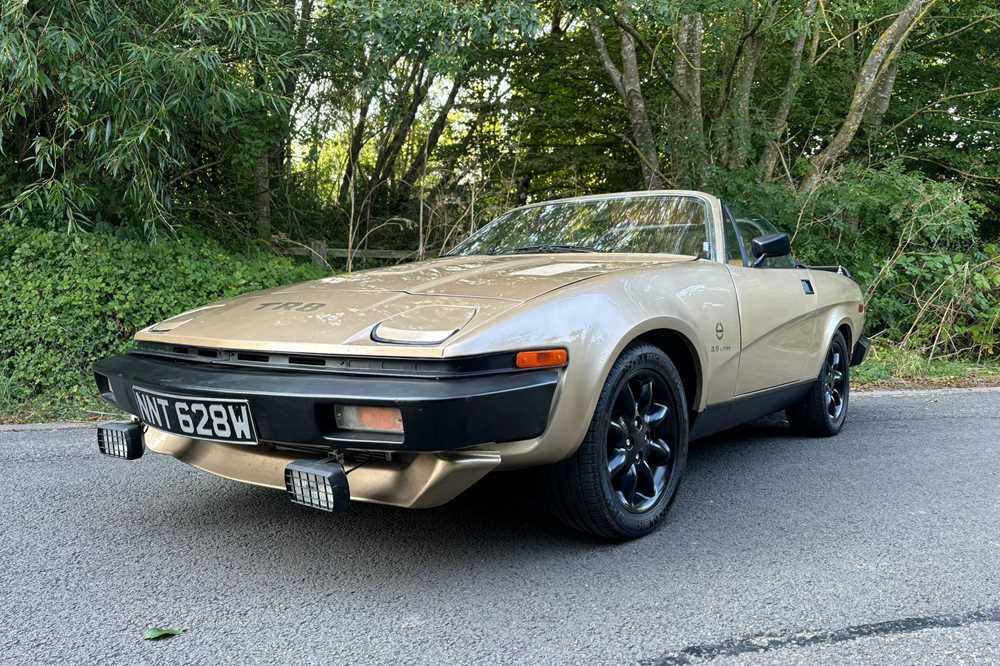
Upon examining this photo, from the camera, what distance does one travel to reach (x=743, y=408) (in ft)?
11.5

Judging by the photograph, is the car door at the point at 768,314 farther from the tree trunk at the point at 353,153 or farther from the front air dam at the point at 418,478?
the tree trunk at the point at 353,153

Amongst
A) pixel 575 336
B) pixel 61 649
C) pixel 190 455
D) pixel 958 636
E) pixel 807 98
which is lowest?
pixel 958 636

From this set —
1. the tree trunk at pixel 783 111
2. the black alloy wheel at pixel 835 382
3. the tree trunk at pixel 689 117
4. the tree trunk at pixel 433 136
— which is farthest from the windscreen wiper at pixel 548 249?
the tree trunk at pixel 783 111

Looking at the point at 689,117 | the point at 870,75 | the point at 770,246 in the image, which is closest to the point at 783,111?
the point at 870,75

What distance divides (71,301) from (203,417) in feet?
12.3

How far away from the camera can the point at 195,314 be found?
9.71 ft

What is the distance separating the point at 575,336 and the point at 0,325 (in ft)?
15.2

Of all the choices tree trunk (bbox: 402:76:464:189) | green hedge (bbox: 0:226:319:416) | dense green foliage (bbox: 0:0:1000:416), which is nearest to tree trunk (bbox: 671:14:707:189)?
dense green foliage (bbox: 0:0:1000:416)

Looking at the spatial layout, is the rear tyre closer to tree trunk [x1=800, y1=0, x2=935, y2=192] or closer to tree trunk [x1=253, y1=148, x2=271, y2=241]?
tree trunk [x1=800, y1=0, x2=935, y2=192]

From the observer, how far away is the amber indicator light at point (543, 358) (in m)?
2.34

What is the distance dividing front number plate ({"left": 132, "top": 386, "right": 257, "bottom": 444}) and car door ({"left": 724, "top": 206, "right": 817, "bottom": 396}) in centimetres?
206

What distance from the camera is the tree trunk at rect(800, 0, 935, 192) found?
29.4 feet

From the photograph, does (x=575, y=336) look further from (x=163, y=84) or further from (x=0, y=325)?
(x=0, y=325)

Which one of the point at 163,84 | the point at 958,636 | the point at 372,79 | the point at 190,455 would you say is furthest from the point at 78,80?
the point at 958,636
